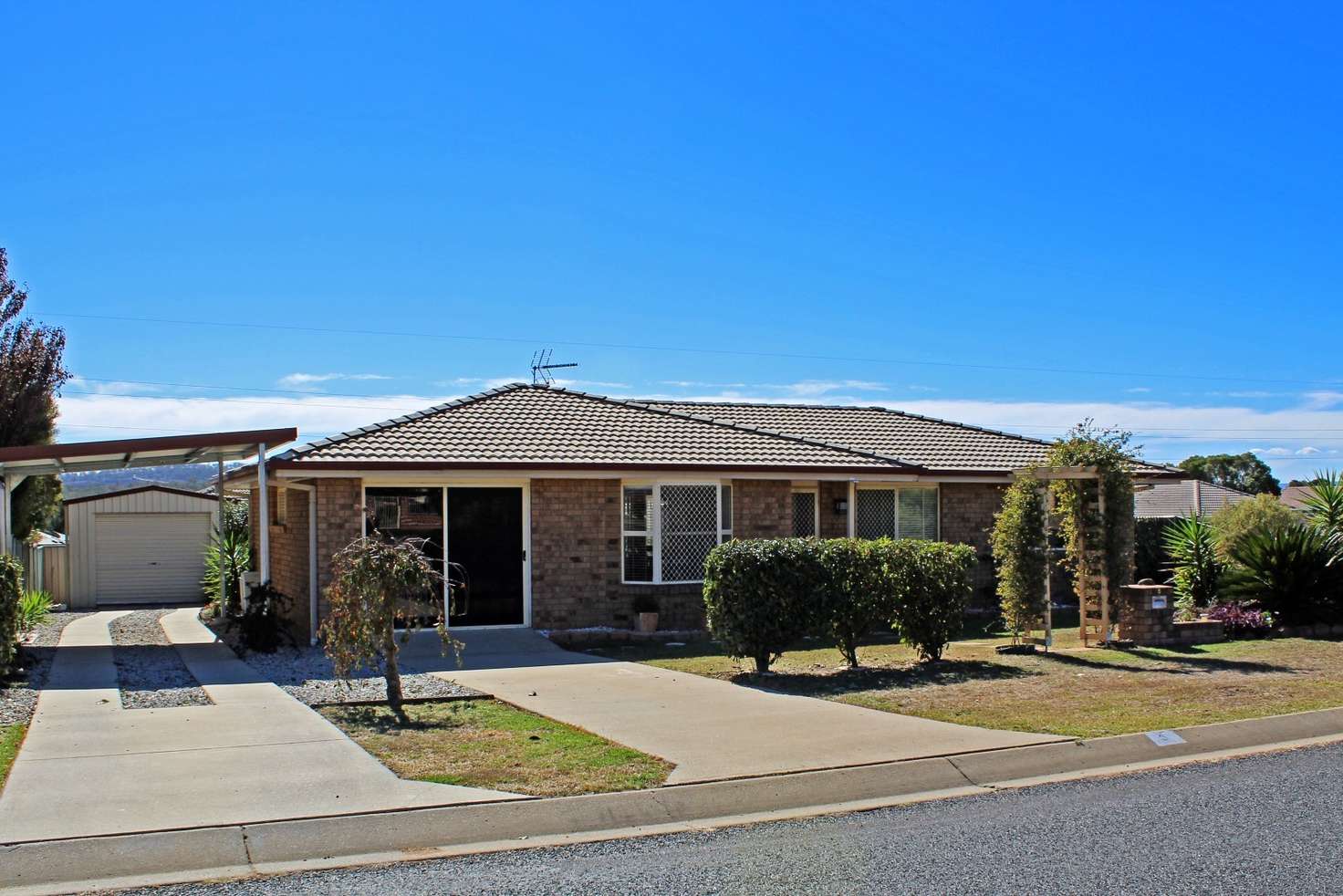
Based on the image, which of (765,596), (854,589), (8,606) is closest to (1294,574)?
(854,589)

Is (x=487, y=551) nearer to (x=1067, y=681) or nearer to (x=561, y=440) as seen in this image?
(x=561, y=440)

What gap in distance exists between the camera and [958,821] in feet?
22.8

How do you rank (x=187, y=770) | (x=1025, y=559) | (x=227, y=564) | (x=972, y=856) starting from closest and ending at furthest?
(x=972, y=856) < (x=187, y=770) < (x=1025, y=559) < (x=227, y=564)

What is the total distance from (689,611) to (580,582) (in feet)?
5.78

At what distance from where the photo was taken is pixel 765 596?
41.1 ft

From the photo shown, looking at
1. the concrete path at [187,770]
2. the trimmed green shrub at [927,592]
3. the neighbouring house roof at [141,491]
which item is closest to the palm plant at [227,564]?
the neighbouring house roof at [141,491]

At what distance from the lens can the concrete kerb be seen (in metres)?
6.04

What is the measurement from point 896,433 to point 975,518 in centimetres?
335

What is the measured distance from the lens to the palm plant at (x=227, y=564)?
21.3 metres

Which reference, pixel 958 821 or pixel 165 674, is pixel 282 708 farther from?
pixel 958 821

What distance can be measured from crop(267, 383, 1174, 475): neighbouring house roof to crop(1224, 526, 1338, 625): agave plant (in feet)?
16.6

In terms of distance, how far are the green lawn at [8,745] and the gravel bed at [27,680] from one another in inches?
11.8

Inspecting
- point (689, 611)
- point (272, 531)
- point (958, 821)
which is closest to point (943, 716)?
point (958, 821)

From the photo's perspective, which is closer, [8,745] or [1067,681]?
[8,745]
